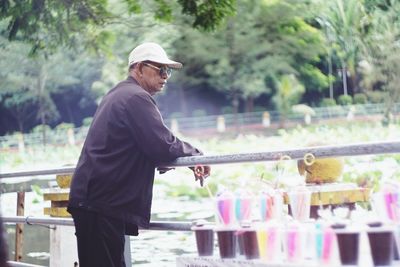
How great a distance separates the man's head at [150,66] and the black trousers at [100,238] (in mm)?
576

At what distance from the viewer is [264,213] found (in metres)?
2.20

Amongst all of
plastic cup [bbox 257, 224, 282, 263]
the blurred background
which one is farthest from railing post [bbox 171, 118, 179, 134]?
plastic cup [bbox 257, 224, 282, 263]

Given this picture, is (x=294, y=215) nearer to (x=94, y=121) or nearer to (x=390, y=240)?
(x=390, y=240)

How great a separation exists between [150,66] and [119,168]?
46cm

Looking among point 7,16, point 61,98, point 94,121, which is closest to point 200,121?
point 61,98

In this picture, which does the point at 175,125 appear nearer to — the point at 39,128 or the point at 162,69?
the point at 39,128

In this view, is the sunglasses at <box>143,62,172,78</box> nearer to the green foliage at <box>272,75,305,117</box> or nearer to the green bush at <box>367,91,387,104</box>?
the green bush at <box>367,91,387,104</box>

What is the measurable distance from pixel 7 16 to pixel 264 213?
7198 mm

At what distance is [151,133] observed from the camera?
2654 millimetres

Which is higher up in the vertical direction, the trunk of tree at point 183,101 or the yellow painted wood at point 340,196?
the trunk of tree at point 183,101

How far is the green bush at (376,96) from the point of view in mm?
25914

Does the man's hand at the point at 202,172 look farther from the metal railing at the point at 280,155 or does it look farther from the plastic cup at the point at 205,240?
the plastic cup at the point at 205,240

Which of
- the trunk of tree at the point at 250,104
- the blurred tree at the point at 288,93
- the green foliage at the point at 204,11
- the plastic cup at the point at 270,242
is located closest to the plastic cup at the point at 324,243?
the plastic cup at the point at 270,242

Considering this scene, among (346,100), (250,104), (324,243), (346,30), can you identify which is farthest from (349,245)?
(250,104)
